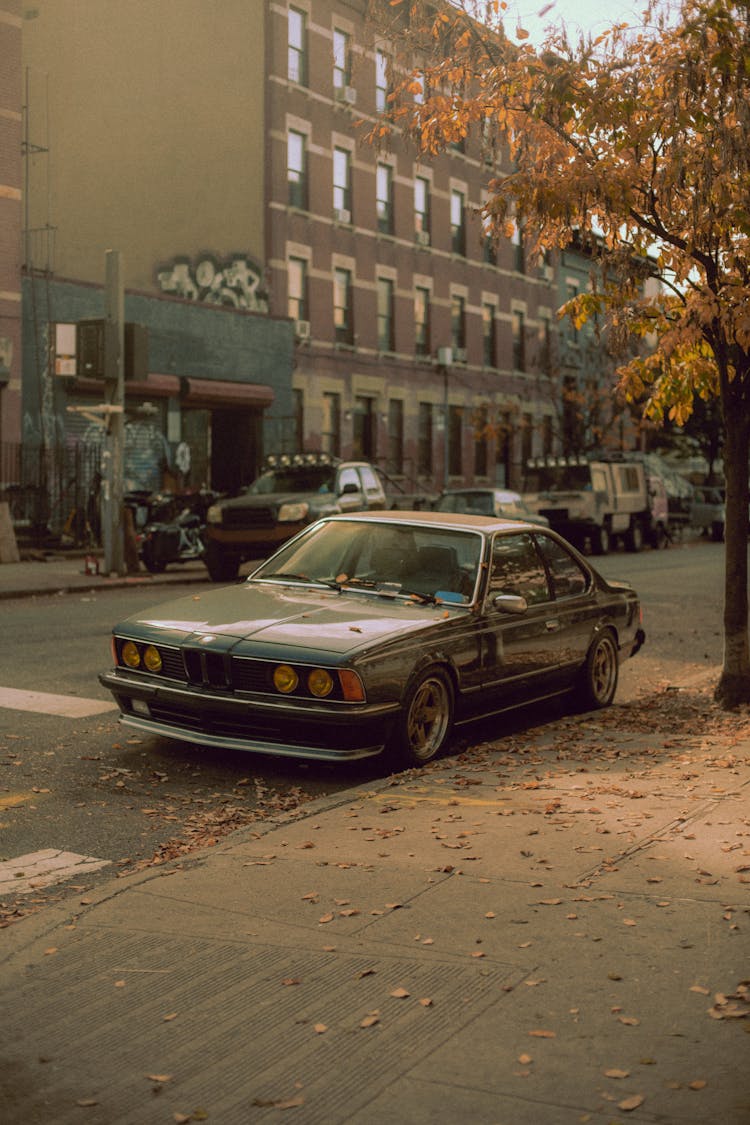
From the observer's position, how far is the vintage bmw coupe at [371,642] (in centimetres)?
723

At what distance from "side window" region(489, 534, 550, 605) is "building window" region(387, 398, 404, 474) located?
31034 millimetres

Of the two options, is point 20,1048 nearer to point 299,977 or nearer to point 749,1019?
point 299,977

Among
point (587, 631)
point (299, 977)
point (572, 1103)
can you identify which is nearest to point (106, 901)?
point (299, 977)

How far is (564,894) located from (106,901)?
1698 mm

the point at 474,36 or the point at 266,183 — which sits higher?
the point at 266,183

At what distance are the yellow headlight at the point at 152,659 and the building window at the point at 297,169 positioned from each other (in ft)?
97.7

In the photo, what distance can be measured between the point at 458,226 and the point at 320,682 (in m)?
38.5

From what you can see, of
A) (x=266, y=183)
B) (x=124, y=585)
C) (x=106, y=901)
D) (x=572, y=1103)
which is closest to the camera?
(x=572, y=1103)

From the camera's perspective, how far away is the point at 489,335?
4612cm

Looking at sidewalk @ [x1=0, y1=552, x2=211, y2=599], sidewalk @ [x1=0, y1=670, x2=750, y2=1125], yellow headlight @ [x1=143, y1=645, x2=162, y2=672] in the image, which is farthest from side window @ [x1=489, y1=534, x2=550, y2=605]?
sidewalk @ [x1=0, y1=552, x2=211, y2=599]

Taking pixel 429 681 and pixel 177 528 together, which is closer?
pixel 429 681

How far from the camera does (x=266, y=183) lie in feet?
115

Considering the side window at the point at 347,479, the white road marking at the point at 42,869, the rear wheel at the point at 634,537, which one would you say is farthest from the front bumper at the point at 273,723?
the rear wheel at the point at 634,537

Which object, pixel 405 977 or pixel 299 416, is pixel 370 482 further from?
pixel 405 977
